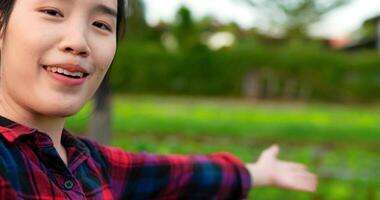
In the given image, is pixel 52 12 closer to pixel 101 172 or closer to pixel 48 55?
pixel 48 55

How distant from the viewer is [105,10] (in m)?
1.17

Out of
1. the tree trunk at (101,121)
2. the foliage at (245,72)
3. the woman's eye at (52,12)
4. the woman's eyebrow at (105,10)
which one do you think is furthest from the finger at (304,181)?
the foliage at (245,72)

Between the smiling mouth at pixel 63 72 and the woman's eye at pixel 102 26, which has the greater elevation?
the woman's eye at pixel 102 26

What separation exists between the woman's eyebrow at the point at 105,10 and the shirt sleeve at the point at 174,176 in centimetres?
43

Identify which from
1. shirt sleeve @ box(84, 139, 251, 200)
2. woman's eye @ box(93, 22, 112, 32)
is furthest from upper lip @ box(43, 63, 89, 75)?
shirt sleeve @ box(84, 139, 251, 200)

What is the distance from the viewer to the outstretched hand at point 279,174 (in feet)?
5.67

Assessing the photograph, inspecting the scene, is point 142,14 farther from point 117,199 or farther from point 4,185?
point 4,185

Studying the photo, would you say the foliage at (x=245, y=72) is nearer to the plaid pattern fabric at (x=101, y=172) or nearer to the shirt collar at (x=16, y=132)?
the plaid pattern fabric at (x=101, y=172)

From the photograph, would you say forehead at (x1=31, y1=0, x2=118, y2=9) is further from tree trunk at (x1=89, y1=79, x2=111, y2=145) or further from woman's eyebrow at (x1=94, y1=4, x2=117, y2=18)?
tree trunk at (x1=89, y1=79, x2=111, y2=145)

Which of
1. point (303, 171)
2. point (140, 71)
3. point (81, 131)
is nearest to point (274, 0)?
point (140, 71)

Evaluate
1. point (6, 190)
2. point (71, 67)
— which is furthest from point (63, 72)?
point (6, 190)

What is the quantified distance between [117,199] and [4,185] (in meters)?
0.50

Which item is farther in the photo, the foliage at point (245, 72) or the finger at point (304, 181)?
the foliage at point (245, 72)

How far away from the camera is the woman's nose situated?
1.08 m
